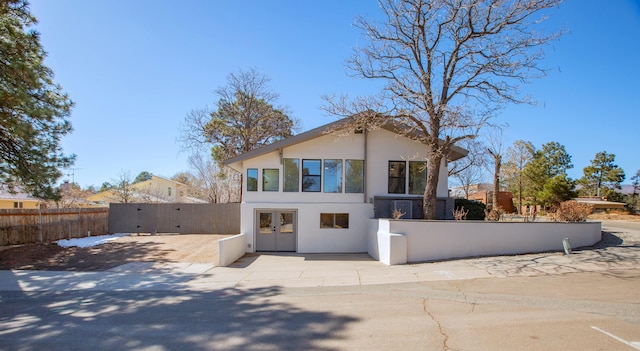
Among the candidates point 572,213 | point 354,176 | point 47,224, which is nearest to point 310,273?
point 354,176

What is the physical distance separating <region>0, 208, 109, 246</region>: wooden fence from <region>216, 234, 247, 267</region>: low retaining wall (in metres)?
9.69

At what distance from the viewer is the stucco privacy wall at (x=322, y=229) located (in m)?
15.7

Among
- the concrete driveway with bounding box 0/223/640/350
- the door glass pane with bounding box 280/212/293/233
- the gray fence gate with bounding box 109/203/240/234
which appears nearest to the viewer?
the concrete driveway with bounding box 0/223/640/350

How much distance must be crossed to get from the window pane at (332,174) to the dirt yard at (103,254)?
18.5 feet

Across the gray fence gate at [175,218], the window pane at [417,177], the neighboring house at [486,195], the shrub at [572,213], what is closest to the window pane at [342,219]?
the window pane at [417,177]

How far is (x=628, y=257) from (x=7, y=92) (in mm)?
19541

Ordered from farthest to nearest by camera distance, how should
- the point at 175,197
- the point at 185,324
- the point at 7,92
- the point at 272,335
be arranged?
the point at 175,197
the point at 7,92
the point at 185,324
the point at 272,335

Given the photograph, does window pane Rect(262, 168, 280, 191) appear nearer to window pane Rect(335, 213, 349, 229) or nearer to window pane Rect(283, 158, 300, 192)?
window pane Rect(283, 158, 300, 192)

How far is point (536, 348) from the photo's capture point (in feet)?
15.0

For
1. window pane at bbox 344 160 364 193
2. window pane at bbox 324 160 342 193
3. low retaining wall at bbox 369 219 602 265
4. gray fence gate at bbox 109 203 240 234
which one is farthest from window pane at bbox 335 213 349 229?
gray fence gate at bbox 109 203 240 234

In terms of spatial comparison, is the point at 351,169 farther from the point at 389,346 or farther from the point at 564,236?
the point at 389,346

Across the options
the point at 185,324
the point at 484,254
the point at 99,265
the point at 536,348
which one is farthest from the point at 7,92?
the point at 484,254

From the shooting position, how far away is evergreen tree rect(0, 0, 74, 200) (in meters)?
11.6

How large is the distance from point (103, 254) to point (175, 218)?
704 centimetres
